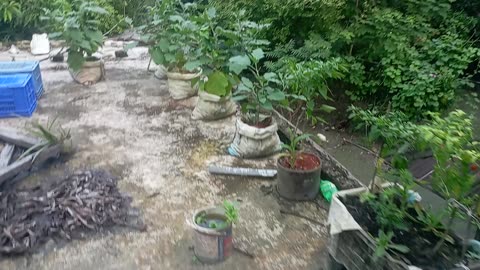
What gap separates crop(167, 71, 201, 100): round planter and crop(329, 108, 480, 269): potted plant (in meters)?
2.35

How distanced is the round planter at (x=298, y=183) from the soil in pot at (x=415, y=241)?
0.54 m

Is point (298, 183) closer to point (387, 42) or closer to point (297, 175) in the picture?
point (297, 175)

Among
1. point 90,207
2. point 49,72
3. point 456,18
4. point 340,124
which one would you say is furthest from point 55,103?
point 456,18

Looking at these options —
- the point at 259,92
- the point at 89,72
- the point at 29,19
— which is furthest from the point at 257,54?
the point at 29,19

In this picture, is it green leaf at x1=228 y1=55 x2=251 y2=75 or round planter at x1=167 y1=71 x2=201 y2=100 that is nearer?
green leaf at x1=228 y1=55 x2=251 y2=75

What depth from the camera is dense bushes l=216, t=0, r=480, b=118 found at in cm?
458

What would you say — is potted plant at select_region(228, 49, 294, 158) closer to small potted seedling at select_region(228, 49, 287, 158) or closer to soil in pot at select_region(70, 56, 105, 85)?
small potted seedling at select_region(228, 49, 287, 158)

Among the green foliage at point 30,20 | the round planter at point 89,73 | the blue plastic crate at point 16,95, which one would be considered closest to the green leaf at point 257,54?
the blue plastic crate at point 16,95

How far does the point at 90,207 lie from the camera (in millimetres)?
2287

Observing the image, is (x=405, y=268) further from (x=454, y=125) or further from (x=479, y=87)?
(x=479, y=87)

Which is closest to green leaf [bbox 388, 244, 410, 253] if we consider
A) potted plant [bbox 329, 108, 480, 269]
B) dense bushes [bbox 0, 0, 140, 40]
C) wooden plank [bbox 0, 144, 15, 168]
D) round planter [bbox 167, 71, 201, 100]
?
potted plant [bbox 329, 108, 480, 269]

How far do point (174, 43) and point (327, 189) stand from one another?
6.68 feet

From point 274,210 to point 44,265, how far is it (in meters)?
1.24

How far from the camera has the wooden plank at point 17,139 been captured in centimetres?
291
